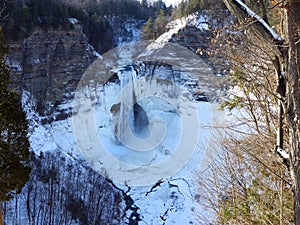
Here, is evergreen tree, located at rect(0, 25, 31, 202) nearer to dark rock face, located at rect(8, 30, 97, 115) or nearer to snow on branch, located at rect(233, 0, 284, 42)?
snow on branch, located at rect(233, 0, 284, 42)

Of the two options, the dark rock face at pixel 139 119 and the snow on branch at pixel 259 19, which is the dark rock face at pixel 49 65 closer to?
the dark rock face at pixel 139 119

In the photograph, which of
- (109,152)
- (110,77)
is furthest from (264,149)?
(110,77)

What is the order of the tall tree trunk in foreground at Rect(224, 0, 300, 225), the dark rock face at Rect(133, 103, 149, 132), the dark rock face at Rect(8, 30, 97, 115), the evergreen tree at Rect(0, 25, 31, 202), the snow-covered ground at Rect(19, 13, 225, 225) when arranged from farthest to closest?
the dark rock face at Rect(133, 103, 149, 132)
the dark rock face at Rect(8, 30, 97, 115)
the snow-covered ground at Rect(19, 13, 225, 225)
the evergreen tree at Rect(0, 25, 31, 202)
the tall tree trunk in foreground at Rect(224, 0, 300, 225)

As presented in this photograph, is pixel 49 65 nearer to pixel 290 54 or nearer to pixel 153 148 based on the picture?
pixel 153 148

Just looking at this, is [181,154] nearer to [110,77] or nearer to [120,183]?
[120,183]

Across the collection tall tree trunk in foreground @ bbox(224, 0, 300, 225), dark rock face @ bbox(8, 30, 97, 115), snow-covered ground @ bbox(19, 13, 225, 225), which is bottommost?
snow-covered ground @ bbox(19, 13, 225, 225)

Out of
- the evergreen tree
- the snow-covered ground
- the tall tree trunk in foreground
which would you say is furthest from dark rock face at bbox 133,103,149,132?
the tall tree trunk in foreground

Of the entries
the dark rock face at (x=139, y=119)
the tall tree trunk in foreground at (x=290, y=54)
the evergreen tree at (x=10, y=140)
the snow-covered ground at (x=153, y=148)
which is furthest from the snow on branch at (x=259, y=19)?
the dark rock face at (x=139, y=119)

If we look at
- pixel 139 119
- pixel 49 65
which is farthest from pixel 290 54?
pixel 49 65
